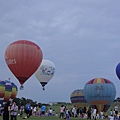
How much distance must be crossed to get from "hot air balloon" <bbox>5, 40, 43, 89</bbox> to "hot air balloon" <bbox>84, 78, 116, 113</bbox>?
9.94 m

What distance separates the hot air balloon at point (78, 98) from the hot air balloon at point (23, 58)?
679 inches

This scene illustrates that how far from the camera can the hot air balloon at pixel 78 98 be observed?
45156 millimetres

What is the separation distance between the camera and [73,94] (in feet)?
156

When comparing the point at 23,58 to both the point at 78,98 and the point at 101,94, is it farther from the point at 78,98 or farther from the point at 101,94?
the point at 78,98

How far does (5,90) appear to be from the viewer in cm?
3844

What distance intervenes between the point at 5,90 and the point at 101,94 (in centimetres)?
1076

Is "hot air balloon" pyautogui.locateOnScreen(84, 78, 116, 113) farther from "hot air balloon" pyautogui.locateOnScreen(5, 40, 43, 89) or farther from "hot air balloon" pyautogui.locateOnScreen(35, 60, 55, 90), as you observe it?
"hot air balloon" pyautogui.locateOnScreen(5, 40, 43, 89)

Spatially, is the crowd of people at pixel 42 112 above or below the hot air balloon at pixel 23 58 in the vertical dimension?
below

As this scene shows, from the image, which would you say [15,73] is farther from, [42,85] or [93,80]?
[93,80]

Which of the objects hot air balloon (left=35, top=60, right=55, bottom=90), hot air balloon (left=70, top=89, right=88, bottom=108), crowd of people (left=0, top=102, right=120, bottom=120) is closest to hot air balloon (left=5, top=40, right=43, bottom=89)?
crowd of people (left=0, top=102, right=120, bottom=120)

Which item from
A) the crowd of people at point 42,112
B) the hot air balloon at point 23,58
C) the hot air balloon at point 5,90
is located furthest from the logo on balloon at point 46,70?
the hot air balloon at point 23,58

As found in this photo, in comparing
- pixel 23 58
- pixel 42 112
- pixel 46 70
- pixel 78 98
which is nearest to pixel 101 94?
pixel 46 70

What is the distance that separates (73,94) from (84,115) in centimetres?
1464

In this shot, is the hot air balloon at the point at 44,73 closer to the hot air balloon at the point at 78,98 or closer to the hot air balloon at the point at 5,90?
the hot air balloon at the point at 5,90
